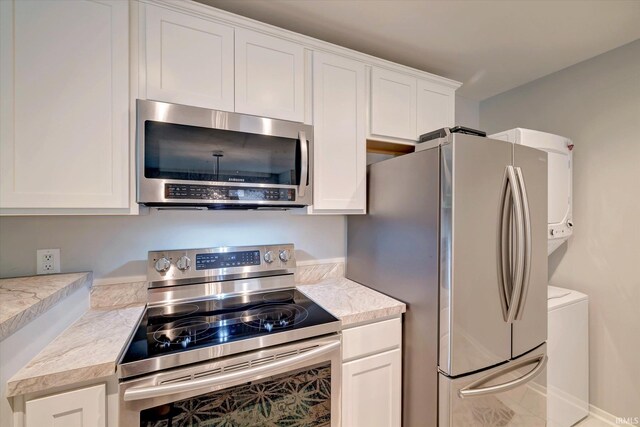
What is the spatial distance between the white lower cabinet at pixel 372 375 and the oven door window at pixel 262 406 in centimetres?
14

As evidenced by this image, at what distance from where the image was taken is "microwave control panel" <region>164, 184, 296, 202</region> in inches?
48.4

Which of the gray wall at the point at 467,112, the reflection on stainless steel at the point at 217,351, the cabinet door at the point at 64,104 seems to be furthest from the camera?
the gray wall at the point at 467,112

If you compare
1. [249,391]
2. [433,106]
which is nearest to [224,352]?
[249,391]

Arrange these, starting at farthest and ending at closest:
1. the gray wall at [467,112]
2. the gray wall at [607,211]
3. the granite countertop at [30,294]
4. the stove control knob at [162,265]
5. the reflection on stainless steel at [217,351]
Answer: the gray wall at [467,112], the gray wall at [607,211], the stove control knob at [162,265], the reflection on stainless steel at [217,351], the granite countertop at [30,294]

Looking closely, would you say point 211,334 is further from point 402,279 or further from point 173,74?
point 173,74

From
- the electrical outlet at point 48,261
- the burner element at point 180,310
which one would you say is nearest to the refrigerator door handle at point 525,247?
the burner element at point 180,310

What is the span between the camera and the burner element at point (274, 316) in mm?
1217

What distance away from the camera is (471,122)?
2748 millimetres

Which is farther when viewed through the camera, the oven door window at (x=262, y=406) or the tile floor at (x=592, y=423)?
the tile floor at (x=592, y=423)

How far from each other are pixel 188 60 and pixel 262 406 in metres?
1.59

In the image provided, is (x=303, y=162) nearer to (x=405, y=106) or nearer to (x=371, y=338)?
(x=405, y=106)

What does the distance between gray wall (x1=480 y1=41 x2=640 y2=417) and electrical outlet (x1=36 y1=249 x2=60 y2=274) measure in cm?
337

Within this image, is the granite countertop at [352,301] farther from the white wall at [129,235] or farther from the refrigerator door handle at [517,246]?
the refrigerator door handle at [517,246]

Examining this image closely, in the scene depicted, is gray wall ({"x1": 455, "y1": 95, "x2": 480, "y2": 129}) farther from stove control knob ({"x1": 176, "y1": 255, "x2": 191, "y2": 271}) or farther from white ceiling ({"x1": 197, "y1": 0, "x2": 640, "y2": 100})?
stove control knob ({"x1": 176, "y1": 255, "x2": 191, "y2": 271})
